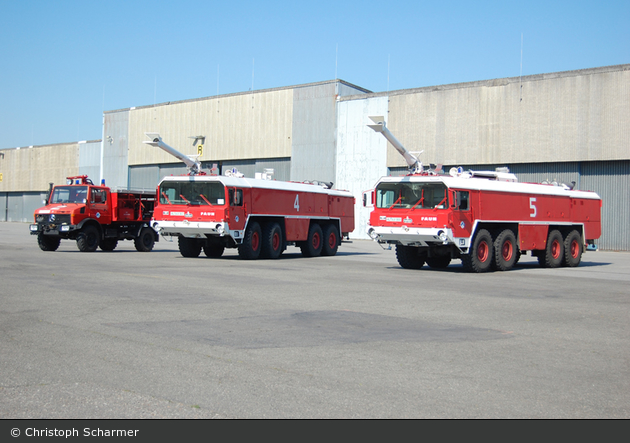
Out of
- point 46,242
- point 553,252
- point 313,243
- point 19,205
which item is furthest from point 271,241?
point 19,205

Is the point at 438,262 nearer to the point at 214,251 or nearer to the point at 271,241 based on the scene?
the point at 271,241

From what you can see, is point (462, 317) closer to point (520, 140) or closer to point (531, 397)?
point (531, 397)

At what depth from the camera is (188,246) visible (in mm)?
25000

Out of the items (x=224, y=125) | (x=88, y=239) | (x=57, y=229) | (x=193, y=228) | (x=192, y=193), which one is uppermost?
(x=224, y=125)

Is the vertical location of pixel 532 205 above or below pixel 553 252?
above

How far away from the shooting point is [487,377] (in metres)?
6.61

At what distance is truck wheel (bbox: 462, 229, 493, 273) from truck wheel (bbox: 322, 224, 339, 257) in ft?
29.4

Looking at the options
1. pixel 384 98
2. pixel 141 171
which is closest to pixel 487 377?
pixel 384 98

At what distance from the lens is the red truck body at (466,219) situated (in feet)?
65.0

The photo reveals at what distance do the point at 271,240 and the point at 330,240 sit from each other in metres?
4.68

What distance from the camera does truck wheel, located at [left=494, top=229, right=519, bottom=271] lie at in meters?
21.1

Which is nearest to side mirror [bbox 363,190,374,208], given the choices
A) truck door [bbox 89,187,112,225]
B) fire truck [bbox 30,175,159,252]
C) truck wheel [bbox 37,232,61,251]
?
fire truck [bbox 30,175,159,252]

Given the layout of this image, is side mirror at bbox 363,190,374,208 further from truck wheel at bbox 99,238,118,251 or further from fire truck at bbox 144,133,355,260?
truck wheel at bbox 99,238,118,251
